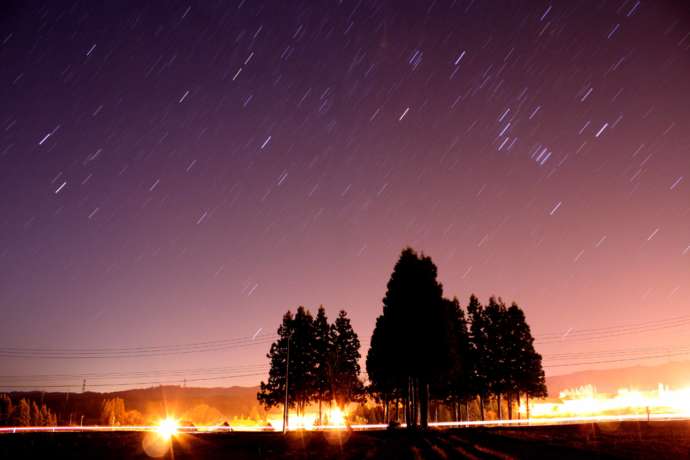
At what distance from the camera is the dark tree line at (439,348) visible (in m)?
35.6

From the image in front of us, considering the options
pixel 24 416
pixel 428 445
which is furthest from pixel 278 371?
pixel 24 416

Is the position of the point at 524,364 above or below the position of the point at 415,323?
below

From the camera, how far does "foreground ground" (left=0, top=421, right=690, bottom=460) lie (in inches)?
846

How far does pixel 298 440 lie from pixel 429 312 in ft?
43.2

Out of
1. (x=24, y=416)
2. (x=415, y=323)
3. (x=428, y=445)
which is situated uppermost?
(x=415, y=323)

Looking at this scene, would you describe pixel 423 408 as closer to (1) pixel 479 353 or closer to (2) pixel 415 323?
(2) pixel 415 323

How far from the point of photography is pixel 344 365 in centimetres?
5672

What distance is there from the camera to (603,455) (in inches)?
805

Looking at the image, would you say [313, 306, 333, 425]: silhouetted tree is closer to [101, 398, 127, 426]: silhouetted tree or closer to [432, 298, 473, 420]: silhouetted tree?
[432, 298, 473, 420]: silhouetted tree

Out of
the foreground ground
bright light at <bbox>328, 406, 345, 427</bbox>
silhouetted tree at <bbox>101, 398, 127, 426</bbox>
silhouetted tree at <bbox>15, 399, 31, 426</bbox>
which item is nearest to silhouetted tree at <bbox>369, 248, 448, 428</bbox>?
the foreground ground

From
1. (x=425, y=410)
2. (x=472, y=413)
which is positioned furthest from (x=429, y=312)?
(x=472, y=413)

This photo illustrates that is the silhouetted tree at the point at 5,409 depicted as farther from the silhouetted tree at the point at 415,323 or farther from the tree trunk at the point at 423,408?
the tree trunk at the point at 423,408

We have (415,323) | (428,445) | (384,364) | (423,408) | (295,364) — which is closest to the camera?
(428,445)

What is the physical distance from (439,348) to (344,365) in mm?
23393
